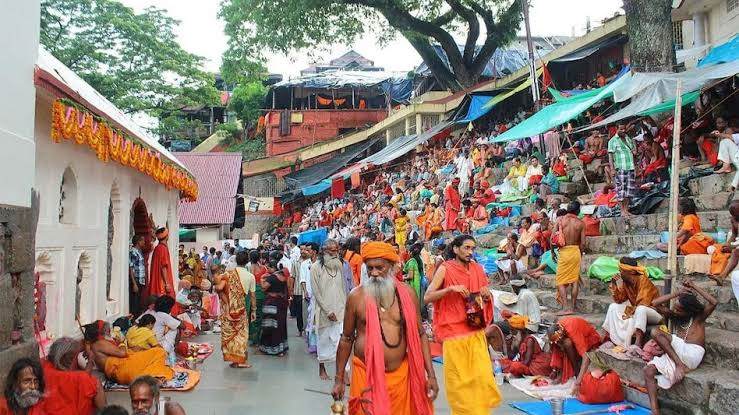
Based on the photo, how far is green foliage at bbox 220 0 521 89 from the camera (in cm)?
2188

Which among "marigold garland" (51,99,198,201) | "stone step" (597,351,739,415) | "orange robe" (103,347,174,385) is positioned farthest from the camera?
"orange robe" (103,347,174,385)

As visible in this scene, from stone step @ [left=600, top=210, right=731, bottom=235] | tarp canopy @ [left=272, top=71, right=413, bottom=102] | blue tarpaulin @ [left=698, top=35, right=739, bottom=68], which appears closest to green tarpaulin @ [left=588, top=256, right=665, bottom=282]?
stone step @ [left=600, top=210, right=731, bottom=235]

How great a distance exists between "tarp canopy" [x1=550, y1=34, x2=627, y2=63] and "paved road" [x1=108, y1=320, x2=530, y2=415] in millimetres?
12842

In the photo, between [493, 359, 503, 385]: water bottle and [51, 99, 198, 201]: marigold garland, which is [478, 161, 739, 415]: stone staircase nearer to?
[493, 359, 503, 385]: water bottle

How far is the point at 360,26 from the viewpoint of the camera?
2422 centimetres

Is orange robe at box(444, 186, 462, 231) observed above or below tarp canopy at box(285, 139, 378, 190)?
below

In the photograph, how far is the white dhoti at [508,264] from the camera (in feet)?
36.3

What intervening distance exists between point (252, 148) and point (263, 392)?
34603 millimetres

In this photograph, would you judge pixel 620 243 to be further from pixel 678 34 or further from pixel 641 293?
pixel 678 34

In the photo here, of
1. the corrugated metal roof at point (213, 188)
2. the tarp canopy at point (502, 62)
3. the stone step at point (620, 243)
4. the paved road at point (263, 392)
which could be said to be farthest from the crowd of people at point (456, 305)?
the tarp canopy at point (502, 62)

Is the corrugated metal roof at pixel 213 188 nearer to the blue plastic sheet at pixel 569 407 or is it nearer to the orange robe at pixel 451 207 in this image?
the orange robe at pixel 451 207

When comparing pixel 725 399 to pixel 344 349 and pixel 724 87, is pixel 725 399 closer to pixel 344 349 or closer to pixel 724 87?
pixel 344 349

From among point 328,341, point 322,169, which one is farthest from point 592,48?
point 322,169

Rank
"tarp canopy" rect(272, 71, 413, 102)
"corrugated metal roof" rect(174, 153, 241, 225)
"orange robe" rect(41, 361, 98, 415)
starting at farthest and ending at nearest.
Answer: "tarp canopy" rect(272, 71, 413, 102) → "corrugated metal roof" rect(174, 153, 241, 225) → "orange robe" rect(41, 361, 98, 415)
